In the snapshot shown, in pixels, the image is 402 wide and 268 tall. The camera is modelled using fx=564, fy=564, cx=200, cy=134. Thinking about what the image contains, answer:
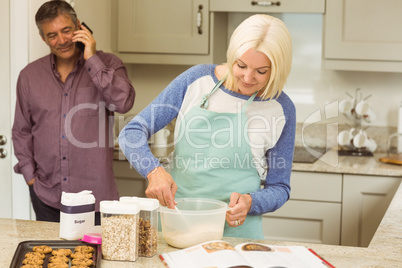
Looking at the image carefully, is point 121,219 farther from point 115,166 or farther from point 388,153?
point 388,153

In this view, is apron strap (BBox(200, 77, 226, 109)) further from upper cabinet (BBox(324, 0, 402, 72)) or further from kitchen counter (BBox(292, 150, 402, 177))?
upper cabinet (BBox(324, 0, 402, 72))

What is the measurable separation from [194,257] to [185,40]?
6.88 ft

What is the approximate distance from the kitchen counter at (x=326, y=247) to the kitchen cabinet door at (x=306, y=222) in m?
1.20

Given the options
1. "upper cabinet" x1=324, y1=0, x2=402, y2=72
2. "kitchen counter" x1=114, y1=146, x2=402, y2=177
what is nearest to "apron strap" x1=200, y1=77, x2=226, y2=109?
"kitchen counter" x1=114, y1=146, x2=402, y2=177

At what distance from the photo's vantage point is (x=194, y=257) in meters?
1.37

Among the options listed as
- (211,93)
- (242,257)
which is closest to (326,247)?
(242,257)

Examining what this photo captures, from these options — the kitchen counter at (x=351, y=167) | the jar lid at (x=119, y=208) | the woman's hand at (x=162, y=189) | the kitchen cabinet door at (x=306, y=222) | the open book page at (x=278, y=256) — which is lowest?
the kitchen cabinet door at (x=306, y=222)

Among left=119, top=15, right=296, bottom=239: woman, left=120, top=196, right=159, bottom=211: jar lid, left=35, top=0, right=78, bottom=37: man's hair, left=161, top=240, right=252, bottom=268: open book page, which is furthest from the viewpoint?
left=35, top=0, right=78, bottom=37: man's hair

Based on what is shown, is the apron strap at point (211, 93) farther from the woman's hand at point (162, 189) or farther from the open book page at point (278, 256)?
the open book page at point (278, 256)

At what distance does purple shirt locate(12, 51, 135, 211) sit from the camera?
8.19ft

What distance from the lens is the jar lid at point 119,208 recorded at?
1381 millimetres

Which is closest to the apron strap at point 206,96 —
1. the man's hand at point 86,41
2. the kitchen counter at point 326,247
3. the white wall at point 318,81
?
the kitchen counter at point 326,247

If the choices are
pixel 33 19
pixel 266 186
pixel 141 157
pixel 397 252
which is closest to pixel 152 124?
pixel 141 157

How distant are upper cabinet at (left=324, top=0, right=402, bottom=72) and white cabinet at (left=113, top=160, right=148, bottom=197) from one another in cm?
127
